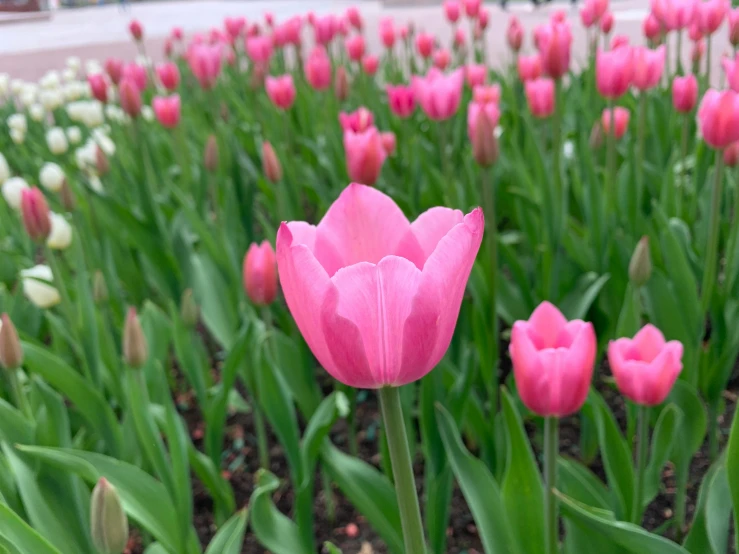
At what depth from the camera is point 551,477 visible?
62 centimetres

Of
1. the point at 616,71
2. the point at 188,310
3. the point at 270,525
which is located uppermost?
the point at 616,71

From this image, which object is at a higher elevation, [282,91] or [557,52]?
[557,52]

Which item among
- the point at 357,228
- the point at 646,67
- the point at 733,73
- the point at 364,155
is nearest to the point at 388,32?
the point at 646,67

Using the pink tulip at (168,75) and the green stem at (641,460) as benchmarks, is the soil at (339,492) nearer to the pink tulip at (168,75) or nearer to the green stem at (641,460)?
the green stem at (641,460)

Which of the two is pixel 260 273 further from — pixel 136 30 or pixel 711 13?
pixel 136 30

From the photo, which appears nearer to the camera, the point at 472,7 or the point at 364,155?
the point at 364,155

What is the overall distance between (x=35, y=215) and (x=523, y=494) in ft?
2.79

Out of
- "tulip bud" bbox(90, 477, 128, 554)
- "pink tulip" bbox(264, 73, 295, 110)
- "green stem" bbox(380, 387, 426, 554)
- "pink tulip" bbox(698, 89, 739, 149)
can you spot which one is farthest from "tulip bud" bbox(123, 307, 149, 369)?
"pink tulip" bbox(264, 73, 295, 110)

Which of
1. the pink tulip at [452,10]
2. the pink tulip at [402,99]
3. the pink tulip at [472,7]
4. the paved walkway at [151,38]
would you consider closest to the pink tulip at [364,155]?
the pink tulip at [402,99]

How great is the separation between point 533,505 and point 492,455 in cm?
37

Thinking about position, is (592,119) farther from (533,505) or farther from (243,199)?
(533,505)

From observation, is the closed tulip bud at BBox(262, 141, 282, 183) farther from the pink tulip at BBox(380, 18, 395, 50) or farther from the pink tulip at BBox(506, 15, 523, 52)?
the pink tulip at BBox(380, 18, 395, 50)

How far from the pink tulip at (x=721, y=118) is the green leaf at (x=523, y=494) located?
58 centimetres

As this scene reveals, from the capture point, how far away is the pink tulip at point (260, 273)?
3.22 ft
